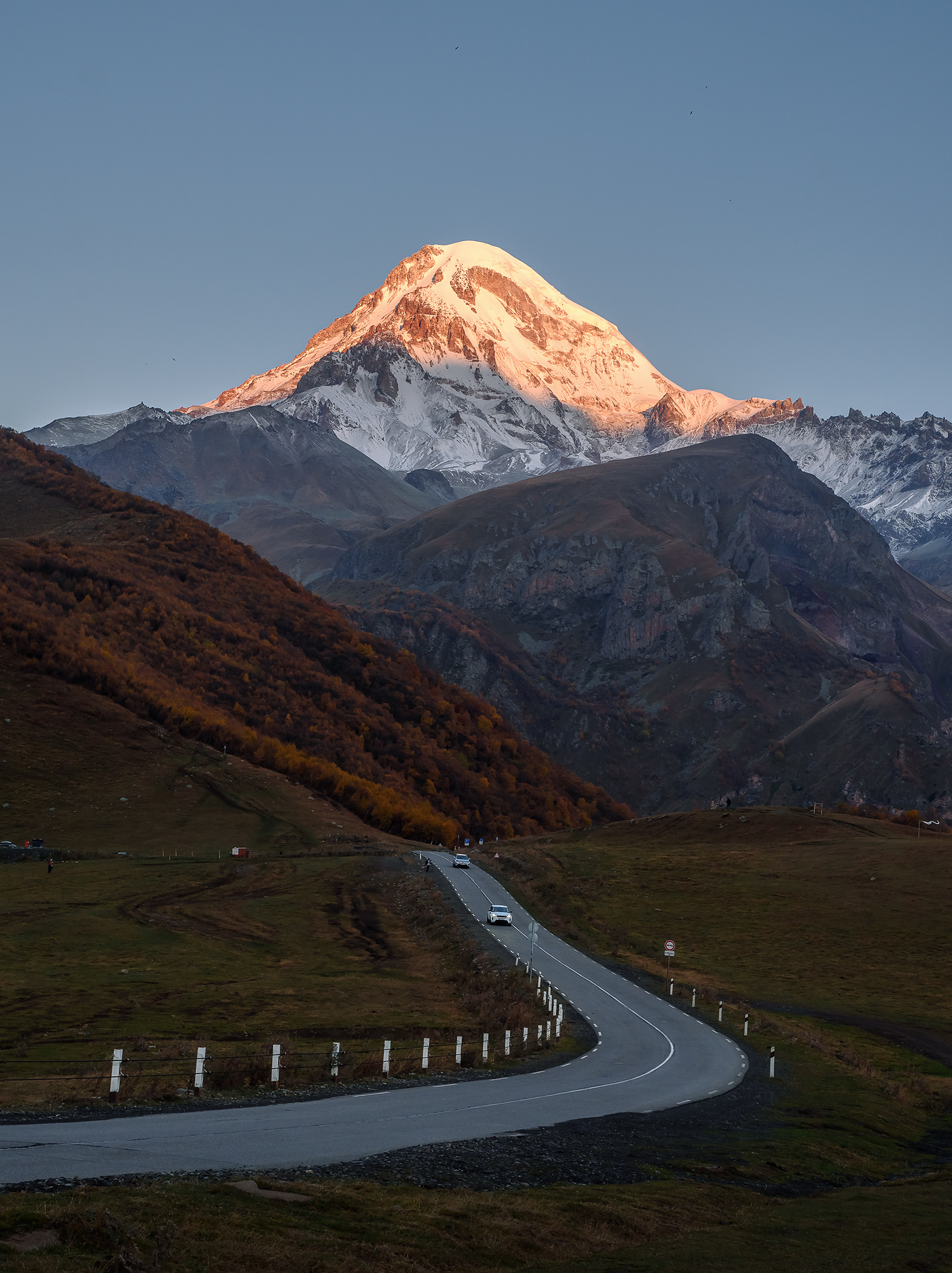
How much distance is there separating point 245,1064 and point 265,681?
140 m

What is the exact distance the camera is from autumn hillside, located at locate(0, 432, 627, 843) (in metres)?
136

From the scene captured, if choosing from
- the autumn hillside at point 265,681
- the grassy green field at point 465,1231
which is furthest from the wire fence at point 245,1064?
the autumn hillside at point 265,681

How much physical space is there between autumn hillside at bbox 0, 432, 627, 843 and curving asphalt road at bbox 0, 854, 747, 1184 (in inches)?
3856

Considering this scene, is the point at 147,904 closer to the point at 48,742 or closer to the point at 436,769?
the point at 48,742

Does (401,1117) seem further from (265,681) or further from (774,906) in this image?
(265,681)

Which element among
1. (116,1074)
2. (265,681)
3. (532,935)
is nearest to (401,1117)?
(116,1074)

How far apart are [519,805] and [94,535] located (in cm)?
8269

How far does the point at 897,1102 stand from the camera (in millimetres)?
34250

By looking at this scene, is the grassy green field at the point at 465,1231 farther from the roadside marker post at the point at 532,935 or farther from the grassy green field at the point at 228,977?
the roadside marker post at the point at 532,935

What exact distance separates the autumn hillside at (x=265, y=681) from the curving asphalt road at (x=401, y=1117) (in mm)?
97935

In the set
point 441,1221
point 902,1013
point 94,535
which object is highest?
point 94,535

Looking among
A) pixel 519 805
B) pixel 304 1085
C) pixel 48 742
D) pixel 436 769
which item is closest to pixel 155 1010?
pixel 304 1085

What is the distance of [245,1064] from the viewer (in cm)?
2686

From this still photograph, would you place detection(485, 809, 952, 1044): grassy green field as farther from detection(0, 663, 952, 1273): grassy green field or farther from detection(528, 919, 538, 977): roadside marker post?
Result: detection(528, 919, 538, 977): roadside marker post
